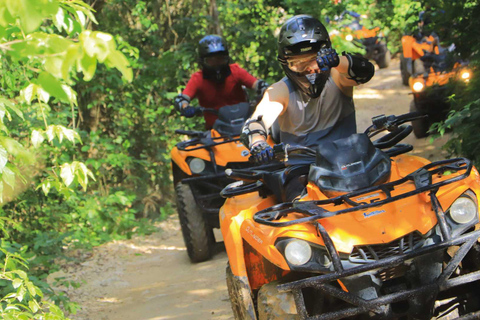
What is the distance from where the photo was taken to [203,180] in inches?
289

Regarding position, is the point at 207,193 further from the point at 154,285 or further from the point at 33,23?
the point at 33,23

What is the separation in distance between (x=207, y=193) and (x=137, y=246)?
249cm

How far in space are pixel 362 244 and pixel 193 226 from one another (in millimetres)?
4091

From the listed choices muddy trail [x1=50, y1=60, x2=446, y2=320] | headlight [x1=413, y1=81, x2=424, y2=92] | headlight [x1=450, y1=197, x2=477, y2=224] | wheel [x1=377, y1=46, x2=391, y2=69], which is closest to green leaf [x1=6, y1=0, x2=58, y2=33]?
headlight [x1=450, y1=197, x2=477, y2=224]

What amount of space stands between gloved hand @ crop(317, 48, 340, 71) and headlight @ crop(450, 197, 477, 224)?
50.7 inches

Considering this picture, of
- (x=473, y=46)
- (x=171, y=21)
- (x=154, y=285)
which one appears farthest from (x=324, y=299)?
(x=171, y=21)

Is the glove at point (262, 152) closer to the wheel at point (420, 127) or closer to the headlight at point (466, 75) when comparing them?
the headlight at point (466, 75)

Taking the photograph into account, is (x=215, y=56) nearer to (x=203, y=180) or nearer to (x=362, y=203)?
(x=203, y=180)

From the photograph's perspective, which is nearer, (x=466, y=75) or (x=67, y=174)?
(x=67, y=174)

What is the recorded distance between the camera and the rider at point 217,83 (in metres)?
8.52

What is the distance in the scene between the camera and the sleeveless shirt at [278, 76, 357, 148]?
4.86m

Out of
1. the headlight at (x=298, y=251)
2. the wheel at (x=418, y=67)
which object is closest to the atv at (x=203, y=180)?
the headlight at (x=298, y=251)

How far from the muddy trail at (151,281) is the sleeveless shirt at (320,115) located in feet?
5.34

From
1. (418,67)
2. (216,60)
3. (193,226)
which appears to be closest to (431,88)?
(418,67)
